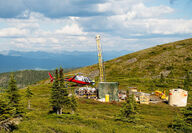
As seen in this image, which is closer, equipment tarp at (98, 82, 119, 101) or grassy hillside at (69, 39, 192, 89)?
equipment tarp at (98, 82, 119, 101)

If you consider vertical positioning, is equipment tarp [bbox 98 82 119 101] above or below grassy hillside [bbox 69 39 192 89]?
below

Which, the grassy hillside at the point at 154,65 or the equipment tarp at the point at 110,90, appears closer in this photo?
the equipment tarp at the point at 110,90

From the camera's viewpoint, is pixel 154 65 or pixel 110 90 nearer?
pixel 110 90

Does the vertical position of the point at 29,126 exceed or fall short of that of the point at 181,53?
it falls short

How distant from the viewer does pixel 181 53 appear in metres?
120

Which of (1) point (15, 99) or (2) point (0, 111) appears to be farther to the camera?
(1) point (15, 99)

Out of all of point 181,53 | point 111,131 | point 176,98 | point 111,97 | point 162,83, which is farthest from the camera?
point 181,53

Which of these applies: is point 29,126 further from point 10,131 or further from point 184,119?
point 184,119

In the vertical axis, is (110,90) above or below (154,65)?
below

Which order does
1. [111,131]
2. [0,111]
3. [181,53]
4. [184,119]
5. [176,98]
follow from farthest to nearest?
1. [181,53]
2. [176,98]
3. [184,119]
4. [111,131]
5. [0,111]

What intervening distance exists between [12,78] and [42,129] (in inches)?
343

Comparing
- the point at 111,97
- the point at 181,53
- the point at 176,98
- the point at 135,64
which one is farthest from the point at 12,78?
the point at 181,53

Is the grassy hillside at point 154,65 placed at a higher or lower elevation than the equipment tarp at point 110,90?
higher

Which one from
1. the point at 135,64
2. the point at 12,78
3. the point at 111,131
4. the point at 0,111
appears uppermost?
the point at 135,64
